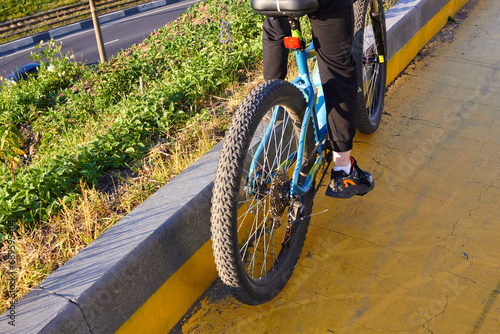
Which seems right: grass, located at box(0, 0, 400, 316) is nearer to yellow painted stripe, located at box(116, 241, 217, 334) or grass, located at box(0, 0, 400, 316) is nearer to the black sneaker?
yellow painted stripe, located at box(116, 241, 217, 334)

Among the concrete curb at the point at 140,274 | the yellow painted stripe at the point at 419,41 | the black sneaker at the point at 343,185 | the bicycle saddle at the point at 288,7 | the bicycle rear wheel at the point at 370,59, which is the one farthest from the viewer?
the yellow painted stripe at the point at 419,41

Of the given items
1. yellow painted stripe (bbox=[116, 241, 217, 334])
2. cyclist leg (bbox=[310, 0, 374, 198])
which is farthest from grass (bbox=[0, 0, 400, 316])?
cyclist leg (bbox=[310, 0, 374, 198])

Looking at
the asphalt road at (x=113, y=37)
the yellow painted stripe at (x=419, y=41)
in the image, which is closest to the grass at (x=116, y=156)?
the yellow painted stripe at (x=419, y=41)

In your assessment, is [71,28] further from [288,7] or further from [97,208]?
[288,7]

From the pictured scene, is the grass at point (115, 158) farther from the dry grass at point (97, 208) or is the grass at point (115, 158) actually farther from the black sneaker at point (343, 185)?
the black sneaker at point (343, 185)

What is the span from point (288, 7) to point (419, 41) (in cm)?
339

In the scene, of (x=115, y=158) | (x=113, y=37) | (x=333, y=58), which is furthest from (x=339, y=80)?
(x=113, y=37)

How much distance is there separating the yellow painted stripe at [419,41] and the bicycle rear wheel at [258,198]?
2.17 metres

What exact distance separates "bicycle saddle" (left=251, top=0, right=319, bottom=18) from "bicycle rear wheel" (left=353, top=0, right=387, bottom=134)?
2.93 feet

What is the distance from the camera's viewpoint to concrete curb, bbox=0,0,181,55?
2211 cm

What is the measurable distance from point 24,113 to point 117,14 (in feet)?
63.9

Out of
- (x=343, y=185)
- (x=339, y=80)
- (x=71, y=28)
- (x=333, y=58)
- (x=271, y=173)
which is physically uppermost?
(x=333, y=58)

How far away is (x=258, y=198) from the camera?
2.43 metres

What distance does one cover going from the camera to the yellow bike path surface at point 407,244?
8.15 ft
